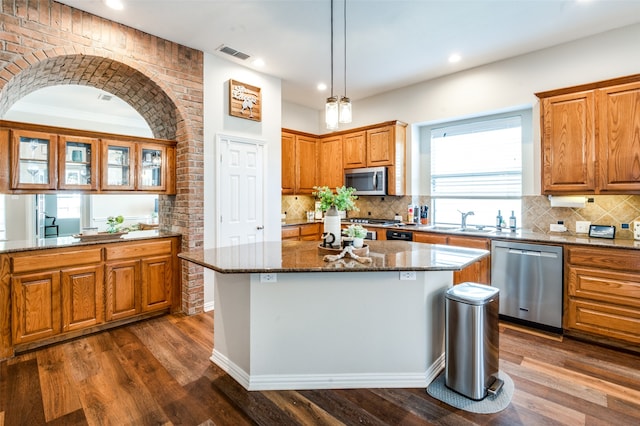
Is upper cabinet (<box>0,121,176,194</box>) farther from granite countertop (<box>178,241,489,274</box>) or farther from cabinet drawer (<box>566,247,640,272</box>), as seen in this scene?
cabinet drawer (<box>566,247,640,272</box>)

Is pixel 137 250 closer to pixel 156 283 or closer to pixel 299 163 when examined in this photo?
pixel 156 283

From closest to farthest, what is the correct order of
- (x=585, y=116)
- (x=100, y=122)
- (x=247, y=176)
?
1. (x=585, y=116)
2. (x=247, y=176)
3. (x=100, y=122)

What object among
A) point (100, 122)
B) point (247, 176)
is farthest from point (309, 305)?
point (100, 122)

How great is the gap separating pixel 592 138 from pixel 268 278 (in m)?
3.46

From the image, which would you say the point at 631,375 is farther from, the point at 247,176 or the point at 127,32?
the point at 127,32

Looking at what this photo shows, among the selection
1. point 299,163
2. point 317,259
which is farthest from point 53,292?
point 299,163

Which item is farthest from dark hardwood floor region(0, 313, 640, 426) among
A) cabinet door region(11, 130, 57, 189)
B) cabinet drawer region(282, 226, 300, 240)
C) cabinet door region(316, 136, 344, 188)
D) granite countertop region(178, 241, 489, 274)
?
cabinet door region(316, 136, 344, 188)

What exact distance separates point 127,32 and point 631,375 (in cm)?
546

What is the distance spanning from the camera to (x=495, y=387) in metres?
2.25

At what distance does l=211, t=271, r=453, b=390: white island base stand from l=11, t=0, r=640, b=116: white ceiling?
2.46 m

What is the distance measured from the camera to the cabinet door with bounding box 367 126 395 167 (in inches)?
194

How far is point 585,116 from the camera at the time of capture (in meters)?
3.24

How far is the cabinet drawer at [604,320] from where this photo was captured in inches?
111

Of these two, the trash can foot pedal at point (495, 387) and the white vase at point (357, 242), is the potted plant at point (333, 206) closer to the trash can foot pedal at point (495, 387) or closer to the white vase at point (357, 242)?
the white vase at point (357, 242)
